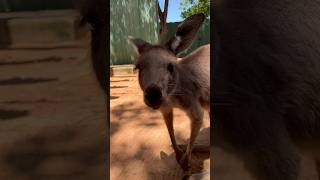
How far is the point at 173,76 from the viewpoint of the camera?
3.58m

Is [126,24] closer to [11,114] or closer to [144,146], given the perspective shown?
[144,146]

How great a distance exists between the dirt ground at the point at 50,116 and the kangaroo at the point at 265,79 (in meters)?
0.50

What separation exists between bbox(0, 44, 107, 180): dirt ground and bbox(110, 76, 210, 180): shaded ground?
81.6 inches

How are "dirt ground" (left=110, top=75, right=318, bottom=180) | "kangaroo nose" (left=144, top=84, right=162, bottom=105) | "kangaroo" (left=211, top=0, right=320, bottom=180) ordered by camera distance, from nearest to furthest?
"kangaroo" (left=211, top=0, right=320, bottom=180) < "kangaroo nose" (left=144, top=84, right=162, bottom=105) < "dirt ground" (left=110, top=75, right=318, bottom=180)

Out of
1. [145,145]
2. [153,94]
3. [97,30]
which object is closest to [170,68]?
[153,94]

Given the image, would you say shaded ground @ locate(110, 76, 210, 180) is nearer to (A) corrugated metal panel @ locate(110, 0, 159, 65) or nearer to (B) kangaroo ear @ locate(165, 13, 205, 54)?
(B) kangaroo ear @ locate(165, 13, 205, 54)

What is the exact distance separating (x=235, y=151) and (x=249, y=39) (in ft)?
1.36

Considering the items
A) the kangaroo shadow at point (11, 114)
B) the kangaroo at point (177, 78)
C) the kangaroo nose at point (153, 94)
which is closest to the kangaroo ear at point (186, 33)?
the kangaroo at point (177, 78)


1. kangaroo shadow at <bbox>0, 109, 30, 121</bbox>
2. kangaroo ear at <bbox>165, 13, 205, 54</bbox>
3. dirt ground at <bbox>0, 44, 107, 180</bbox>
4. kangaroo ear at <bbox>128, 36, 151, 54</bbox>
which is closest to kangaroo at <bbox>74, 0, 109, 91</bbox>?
dirt ground at <bbox>0, 44, 107, 180</bbox>

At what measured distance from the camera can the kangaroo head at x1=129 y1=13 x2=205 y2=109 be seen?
3.11 metres

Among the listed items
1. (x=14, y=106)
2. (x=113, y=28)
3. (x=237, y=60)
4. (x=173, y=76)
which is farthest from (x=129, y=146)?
(x=113, y=28)

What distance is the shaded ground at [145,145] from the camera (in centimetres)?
346

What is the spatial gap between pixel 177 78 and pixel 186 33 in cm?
56

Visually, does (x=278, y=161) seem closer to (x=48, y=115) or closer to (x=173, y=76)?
(x=48, y=115)
